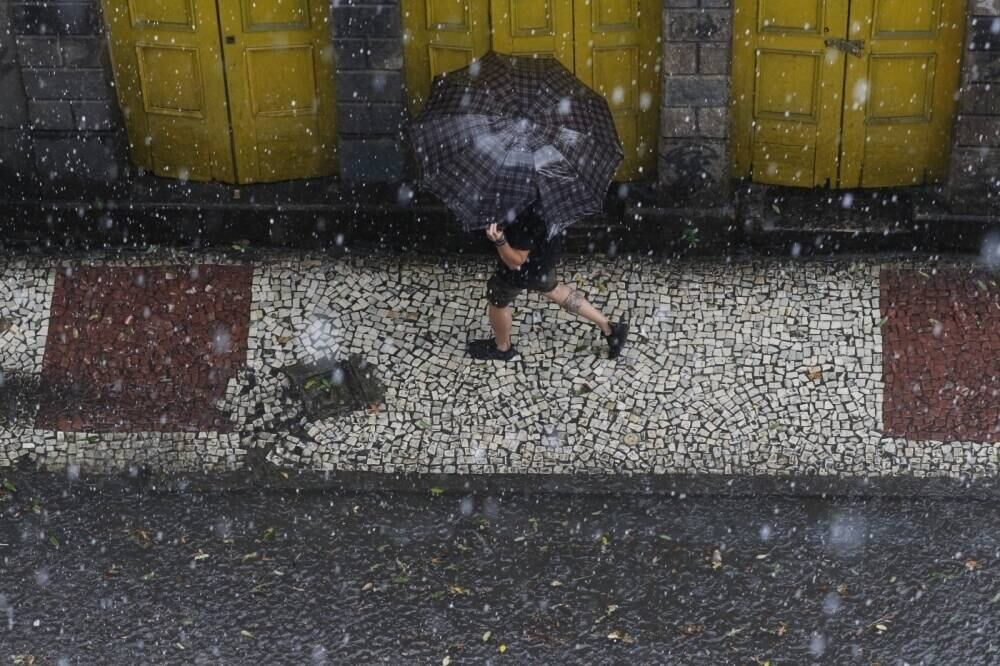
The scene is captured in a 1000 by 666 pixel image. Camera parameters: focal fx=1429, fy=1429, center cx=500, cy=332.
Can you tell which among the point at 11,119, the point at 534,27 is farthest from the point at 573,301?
the point at 11,119

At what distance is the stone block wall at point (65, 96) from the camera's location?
8609 millimetres

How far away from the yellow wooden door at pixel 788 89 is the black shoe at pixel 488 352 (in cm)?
219

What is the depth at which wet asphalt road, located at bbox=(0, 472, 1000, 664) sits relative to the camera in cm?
644

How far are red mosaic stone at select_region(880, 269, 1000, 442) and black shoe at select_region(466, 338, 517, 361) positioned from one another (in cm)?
208

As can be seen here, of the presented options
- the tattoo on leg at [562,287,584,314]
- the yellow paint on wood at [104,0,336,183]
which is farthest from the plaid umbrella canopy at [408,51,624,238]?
the yellow paint on wood at [104,0,336,183]

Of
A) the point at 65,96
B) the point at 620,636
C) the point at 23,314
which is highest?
the point at 65,96

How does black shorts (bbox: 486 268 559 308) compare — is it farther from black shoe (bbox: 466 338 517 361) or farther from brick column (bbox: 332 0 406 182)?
brick column (bbox: 332 0 406 182)

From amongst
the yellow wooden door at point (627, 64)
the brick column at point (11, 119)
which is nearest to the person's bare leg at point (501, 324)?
the yellow wooden door at point (627, 64)

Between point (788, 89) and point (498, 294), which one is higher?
point (788, 89)

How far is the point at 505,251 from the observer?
7.46 m

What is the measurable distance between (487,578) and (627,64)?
3.59 meters

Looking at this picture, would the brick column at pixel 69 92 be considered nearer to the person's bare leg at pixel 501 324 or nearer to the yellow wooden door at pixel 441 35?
the yellow wooden door at pixel 441 35

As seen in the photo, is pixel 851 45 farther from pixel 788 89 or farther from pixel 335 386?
pixel 335 386

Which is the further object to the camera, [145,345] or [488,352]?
[145,345]
